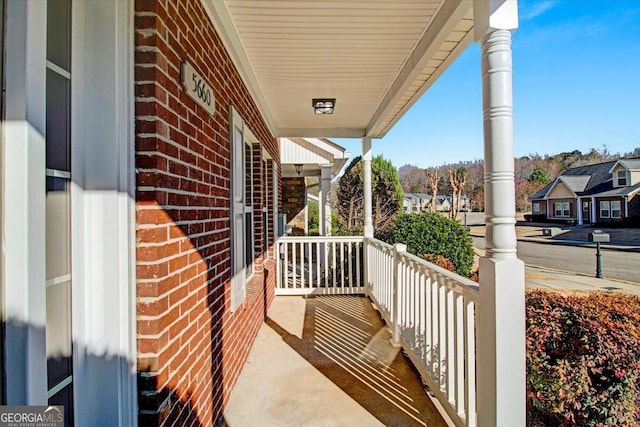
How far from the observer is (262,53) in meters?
2.90

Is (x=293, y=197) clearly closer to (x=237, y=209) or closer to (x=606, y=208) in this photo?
(x=237, y=209)

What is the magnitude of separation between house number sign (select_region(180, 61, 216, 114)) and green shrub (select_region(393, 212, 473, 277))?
4.99 m

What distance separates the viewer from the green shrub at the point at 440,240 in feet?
20.6

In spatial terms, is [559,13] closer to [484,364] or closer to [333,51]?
[333,51]

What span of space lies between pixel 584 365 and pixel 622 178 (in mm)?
29525

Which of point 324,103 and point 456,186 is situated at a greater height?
point 456,186

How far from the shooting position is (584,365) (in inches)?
84.9

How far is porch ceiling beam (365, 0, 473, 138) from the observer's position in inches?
82.0

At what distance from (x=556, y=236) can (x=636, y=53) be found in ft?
35.8

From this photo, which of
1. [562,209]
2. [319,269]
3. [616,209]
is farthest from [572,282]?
[562,209]

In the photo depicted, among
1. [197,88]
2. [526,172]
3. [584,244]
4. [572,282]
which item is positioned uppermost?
[526,172]

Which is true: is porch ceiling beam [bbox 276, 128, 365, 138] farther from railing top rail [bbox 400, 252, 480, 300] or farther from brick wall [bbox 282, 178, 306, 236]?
brick wall [bbox 282, 178, 306, 236]

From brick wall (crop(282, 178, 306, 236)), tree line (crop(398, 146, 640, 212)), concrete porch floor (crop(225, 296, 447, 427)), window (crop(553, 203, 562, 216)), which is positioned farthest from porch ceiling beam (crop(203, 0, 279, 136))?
window (crop(553, 203, 562, 216))

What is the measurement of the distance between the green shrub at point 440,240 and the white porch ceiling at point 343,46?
9.19ft
